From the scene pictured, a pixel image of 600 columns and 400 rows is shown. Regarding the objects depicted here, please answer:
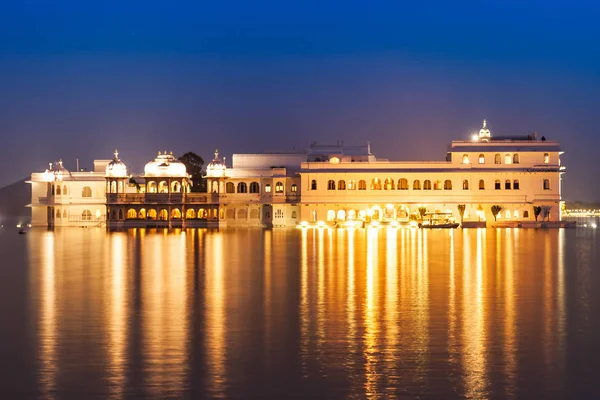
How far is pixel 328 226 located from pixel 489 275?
54.7 metres

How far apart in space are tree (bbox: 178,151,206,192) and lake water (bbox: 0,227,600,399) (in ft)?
211

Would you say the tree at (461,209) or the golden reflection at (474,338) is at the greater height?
the tree at (461,209)

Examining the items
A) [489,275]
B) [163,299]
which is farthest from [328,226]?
[163,299]

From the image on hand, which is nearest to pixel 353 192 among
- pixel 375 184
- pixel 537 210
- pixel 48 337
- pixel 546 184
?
pixel 375 184

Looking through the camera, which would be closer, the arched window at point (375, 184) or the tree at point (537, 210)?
the tree at point (537, 210)

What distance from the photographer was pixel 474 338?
13.9 m

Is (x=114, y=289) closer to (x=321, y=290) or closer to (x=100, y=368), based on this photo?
(x=321, y=290)

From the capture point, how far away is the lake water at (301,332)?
35.6 ft

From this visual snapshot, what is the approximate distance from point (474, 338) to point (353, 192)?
6822 centimetres

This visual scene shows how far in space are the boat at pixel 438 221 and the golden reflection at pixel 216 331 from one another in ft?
160

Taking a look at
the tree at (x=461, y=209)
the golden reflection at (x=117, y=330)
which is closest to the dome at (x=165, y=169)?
the tree at (x=461, y=209)

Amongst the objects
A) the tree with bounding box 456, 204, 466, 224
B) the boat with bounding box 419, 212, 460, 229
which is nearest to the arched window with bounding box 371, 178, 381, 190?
the boat with bounding box 419, 212, 460, 229

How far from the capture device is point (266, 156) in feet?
293

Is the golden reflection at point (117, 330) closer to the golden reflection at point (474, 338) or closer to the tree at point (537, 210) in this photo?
the golden reflection at point (474, 338)
